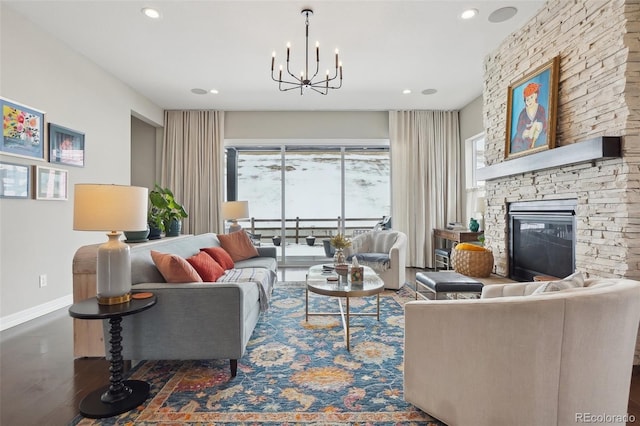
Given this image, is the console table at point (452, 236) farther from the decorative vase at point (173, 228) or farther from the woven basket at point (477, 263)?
the decorative vase at point (173, 228)

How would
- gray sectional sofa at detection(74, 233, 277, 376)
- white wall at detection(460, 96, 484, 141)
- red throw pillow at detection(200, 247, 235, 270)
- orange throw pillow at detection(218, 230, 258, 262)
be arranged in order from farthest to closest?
white wall at detection(460, 96, 484, 141), orange throw pillow at detection(218, 230, 258, 262), red throw pillow at detection(200, 247, 235, 270), gray sectional sofa at detection(74, 233, 277, 376)

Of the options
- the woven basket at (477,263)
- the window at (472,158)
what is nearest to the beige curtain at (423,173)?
the window at (472,158)

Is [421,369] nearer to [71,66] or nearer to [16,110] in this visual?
[16,110]

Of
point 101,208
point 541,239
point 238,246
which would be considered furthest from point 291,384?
point 541,239

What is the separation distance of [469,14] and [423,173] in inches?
125

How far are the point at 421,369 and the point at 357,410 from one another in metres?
0.44

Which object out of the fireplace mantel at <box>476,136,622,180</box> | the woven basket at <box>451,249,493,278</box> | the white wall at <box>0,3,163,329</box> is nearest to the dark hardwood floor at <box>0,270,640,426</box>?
the white wall at <box>0,3,163,329</box>

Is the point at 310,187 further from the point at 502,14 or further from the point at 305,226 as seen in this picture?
the point at 502,14

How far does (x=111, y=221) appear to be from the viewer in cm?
181

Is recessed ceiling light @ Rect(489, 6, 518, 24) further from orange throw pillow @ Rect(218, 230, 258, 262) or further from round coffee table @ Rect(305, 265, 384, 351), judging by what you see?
orange throw pillow @ Rect(218, 230, 258, 262)

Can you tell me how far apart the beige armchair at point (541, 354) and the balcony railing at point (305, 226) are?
5.14m

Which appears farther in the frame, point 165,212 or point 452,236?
point 452,236

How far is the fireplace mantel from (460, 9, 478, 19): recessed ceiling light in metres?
1.42

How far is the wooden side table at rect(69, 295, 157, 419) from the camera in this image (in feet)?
5.68
